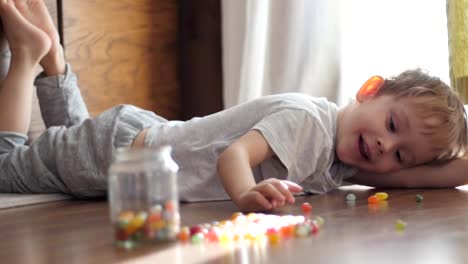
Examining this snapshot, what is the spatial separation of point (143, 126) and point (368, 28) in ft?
2.46

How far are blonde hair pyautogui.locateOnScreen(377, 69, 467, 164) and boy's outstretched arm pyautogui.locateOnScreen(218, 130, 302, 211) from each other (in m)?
0.31

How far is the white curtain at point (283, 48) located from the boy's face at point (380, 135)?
598mm

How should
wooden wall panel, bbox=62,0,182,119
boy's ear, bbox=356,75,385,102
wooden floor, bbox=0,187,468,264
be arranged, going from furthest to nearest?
wooden wall panel, bbox=62,0,182,119
boy's ear, bbox=356,75,385,102
wooden floor, bbox=0,187,468,264

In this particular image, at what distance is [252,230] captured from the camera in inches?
42.4

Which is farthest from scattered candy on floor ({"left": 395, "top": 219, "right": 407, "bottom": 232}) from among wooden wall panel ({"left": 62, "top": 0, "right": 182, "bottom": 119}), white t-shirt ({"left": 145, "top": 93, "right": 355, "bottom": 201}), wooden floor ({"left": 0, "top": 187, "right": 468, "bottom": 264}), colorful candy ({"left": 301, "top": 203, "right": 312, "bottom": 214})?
wooden wall panel ({"left": 62, "top": 0, "right": 182, "bottom": 119})

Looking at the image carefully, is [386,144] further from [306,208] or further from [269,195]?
[269,195]

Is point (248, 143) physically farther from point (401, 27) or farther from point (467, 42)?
point (401, 27)

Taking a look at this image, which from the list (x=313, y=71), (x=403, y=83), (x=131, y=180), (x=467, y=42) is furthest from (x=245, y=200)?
(x=313, y=71)

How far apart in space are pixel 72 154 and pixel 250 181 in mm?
536

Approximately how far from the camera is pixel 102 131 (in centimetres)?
171

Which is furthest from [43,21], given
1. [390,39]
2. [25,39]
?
[390,39]

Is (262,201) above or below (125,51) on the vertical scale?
below

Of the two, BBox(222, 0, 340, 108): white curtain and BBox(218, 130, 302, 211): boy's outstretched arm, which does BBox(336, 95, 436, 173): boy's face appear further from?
BBox(222, 0, 340, 108): white curtain

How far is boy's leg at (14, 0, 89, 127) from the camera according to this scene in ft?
6.41
